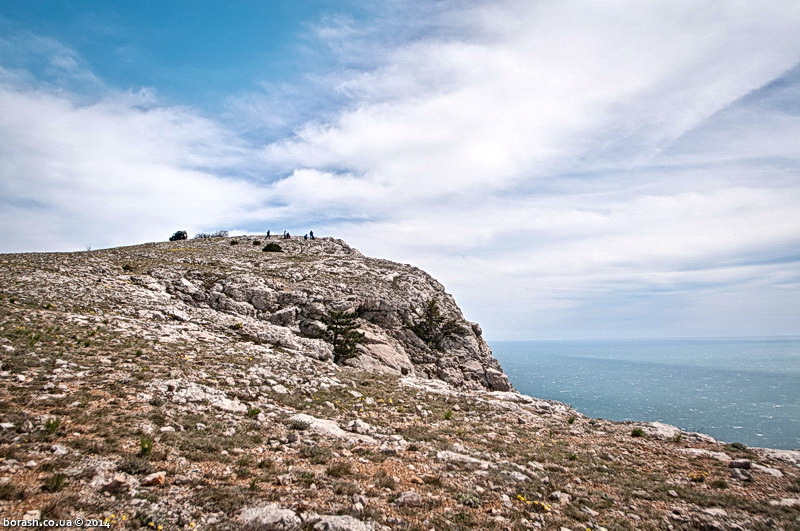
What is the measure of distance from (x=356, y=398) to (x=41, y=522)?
15212mm

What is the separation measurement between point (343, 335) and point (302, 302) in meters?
6.41

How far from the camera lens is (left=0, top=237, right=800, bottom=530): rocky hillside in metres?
8.43

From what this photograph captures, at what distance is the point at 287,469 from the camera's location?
35.2ft

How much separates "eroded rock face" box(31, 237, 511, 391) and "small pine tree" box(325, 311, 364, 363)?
73 centimetres

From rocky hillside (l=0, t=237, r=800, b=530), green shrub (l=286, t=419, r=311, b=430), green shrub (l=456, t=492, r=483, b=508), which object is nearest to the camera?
rocky hillside (l=0, t=237, r=800, b=530)

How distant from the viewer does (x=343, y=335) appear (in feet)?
127

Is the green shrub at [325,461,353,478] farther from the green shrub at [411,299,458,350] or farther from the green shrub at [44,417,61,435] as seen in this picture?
the green shrub at [411,299,458,350]

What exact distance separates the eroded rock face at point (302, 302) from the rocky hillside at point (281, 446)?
649mm

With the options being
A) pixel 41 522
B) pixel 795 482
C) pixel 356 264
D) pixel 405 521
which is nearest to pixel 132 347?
pixel 41 522

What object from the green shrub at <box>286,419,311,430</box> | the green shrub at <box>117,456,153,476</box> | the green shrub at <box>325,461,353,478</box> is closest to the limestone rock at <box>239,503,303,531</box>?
the green shrub at <box>325,461,353,478</box>

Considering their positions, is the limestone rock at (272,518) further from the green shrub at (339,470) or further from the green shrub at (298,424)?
the green shrub at (298,424)

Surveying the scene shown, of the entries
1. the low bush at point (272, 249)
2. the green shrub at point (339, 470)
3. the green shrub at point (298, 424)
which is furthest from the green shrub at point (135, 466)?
the low bush at point (272, 249)

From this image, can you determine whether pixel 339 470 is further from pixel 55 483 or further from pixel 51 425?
pixel 51 425

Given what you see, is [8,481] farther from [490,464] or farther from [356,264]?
[356,264]
